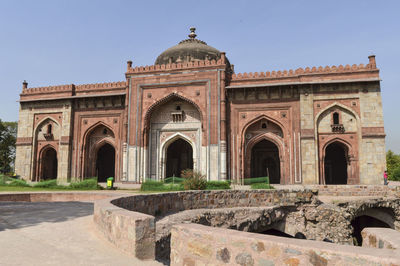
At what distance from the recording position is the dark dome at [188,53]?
22266 millimetres

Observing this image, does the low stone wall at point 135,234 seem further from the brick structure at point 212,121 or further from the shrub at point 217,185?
the brick structure at point 212,121

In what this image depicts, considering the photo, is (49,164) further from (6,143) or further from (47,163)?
(6,143)

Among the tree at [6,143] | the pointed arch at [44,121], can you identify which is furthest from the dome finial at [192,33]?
the tree at [6,143]

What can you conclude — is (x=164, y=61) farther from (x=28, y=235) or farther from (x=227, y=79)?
(x=28, y=235)

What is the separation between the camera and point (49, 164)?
22953 millimetres

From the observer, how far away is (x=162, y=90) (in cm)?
1942

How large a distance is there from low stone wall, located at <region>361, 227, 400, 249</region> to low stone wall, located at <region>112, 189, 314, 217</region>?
4001 millimetres

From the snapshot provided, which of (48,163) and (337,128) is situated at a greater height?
(337,128)

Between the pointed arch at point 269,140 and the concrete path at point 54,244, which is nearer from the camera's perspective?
the concrete path at point 54,244

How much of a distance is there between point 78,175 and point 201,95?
9844mm

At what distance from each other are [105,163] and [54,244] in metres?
21.5

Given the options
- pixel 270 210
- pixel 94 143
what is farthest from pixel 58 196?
pixel 94 143

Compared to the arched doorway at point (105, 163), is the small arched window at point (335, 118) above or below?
above

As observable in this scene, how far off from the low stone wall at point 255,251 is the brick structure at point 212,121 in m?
14.9
